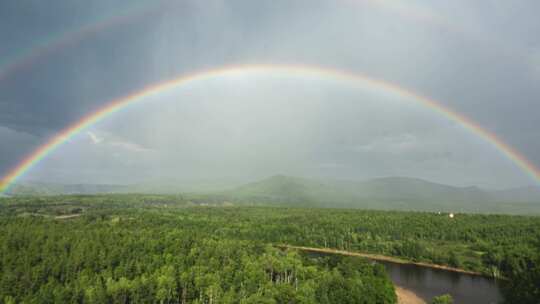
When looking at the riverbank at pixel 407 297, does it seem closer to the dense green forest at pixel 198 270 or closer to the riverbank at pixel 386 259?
the dense green forest at pixel 198 270

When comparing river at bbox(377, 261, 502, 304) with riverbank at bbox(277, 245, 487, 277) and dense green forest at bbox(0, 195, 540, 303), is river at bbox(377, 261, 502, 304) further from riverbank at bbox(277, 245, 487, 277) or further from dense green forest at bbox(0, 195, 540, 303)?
dense green forest at bbox(0, 195, 540, 303)

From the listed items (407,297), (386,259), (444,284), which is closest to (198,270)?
(407,297)

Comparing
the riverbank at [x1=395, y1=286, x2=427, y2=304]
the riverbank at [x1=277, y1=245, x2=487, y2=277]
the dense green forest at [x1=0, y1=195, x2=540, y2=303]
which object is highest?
the dense green forest at [x1=0, y1=195, x2=540, y2=303]

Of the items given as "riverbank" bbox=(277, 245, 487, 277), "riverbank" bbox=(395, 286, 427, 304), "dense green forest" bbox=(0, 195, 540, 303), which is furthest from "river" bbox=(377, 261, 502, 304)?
"dense green forest" bbox=(0, 195, 540, 303)

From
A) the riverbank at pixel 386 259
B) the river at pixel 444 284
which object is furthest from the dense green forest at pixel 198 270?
the river at pixel 444 284

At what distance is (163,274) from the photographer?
34.2m

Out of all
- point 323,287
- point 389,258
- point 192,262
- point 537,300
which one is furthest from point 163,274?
point 389,258

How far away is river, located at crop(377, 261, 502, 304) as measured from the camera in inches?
1620

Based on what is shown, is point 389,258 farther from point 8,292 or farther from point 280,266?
point 8,292

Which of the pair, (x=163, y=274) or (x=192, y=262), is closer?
(x=163, y=274)

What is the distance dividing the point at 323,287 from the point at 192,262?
17540 millimetres

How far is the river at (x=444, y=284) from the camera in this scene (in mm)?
41156

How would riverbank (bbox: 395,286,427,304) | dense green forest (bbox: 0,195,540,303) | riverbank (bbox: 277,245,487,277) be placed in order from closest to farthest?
dense green forest (bbox: 0,195,540,303) → riverbank (bbox: 395,286,427,304) → riverbank (bbox: 277,245,487,277)

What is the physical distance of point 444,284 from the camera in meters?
47.2
